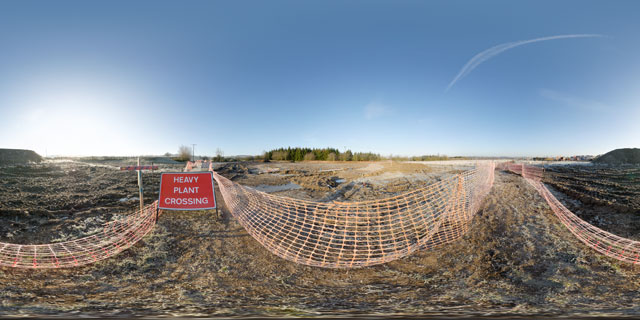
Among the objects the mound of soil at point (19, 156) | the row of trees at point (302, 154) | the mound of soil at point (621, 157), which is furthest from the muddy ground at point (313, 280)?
the mound of soil at point (621, 157)

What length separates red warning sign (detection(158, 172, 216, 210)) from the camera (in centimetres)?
565

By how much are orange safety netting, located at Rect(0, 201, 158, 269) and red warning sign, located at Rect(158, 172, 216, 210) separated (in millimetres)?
541

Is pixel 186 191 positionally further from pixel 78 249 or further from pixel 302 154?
pixel 302 154

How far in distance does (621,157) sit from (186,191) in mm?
74370

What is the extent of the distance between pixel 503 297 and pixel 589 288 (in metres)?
1.50

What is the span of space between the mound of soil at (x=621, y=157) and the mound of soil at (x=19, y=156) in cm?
10144

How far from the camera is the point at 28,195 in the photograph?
31.1 feet

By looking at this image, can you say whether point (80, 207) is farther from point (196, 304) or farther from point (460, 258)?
point (460, 258)

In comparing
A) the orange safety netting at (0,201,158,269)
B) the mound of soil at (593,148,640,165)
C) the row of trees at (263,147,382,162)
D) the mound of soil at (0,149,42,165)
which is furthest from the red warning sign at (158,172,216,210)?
the mound of soil at (593,148,640,165)

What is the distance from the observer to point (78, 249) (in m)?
4.39

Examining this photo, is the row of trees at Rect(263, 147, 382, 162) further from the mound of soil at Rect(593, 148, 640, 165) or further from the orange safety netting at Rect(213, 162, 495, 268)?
the mound of soil at Rect(593, 148, 640, 165)

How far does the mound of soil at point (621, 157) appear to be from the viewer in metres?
45.2

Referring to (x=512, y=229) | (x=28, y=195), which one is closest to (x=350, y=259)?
(x=512, y=229)

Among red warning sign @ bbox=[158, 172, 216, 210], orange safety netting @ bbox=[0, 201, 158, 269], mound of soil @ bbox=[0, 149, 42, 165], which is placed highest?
mound of soil @ bbox=[0, 149, 42, 165]
